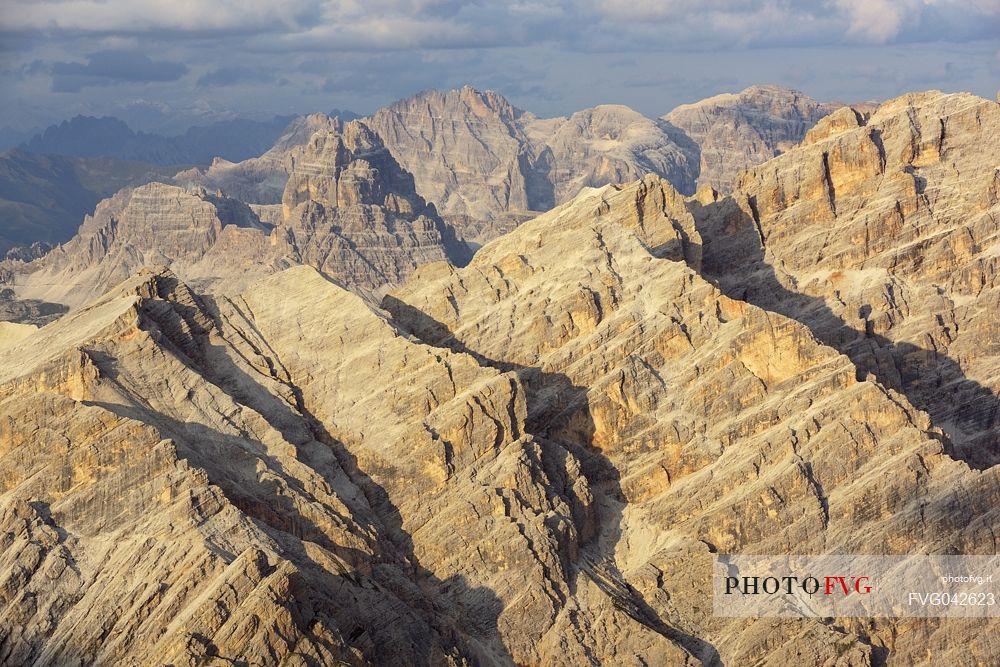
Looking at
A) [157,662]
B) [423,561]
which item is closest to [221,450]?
[423,561]

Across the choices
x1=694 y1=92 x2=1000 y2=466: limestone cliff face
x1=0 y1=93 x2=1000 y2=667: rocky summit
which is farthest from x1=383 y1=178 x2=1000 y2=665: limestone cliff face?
x1=694 y1=92 x2=1000 y2=466: limestone cliff face

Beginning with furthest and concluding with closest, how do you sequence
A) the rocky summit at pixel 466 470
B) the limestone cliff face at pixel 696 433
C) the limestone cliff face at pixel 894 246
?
the limestone cliff face at pixel 894 246, the limestone cliff face at pixel 696 433, the rocky summit at pixel 466 470

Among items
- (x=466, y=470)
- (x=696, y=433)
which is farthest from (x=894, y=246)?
(x=466, y=470)

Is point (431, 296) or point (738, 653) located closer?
point (738, 653)

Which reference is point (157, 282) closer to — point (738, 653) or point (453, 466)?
point (453, 466)

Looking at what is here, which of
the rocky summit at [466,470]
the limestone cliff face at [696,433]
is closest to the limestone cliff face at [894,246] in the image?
the rocky summit at [466,470]

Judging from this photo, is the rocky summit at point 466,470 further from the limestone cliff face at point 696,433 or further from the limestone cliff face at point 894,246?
the limestone cliff face at point 894,246

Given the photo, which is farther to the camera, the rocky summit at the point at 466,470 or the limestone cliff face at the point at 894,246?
the limestone cliff face at the point at 894,246

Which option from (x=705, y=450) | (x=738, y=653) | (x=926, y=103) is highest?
(x=926, y=103)
